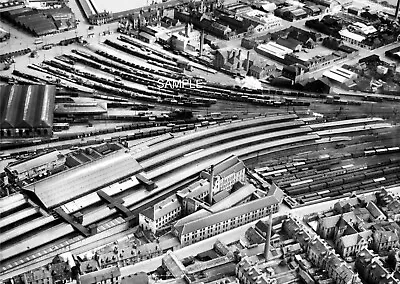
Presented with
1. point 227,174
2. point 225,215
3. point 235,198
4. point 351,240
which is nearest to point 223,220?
point 225,215

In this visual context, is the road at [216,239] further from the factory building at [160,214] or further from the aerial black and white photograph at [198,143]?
the factory building at [160,214]

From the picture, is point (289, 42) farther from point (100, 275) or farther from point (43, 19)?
point (100, 275)

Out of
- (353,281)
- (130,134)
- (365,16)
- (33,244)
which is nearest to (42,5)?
(130,134)

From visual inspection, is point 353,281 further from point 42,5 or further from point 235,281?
point 42,5

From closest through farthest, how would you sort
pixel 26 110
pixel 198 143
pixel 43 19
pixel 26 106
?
pixel 198 143 → pixel 26 110 → pixel 26 106 → pixel 43 19

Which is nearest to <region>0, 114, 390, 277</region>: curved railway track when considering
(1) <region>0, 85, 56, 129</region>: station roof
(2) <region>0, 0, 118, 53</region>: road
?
(1) <region>0, 85, 56, 129</region>: station roof

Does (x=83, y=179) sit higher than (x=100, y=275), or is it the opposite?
(x=100, y=275)
